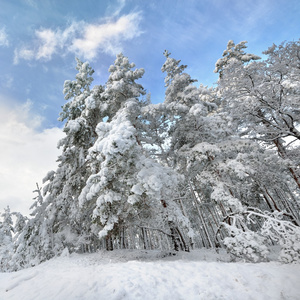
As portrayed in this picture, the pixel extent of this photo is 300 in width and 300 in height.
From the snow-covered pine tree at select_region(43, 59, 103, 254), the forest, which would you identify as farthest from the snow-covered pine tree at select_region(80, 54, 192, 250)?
the snow-covered pine tree at select_region(43, 59, 103, 254)

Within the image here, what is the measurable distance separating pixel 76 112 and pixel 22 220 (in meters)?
9.92

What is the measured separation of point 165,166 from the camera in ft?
35.3

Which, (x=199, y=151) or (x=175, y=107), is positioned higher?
(x=175, y=107)

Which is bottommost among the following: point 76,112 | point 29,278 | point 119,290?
point 119,290

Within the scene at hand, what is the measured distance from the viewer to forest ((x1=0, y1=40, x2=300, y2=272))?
7.44 meters

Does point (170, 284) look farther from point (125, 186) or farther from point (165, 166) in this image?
point (165, 166)

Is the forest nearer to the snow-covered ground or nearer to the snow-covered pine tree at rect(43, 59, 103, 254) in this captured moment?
the snow-covered pine tree at rect(43, 59, 103, 254)

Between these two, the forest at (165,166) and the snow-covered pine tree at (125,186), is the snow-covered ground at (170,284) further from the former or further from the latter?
the snow-covered pine tree at (125,186)

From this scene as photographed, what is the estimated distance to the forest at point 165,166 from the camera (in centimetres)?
744

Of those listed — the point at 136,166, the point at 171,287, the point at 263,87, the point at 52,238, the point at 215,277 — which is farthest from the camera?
the point at 52,238

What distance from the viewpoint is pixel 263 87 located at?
28.4ft

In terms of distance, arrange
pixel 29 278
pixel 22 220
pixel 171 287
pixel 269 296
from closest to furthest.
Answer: pixel 269 296 < pixel 171 287 < pixel 29 278 < pixel 22 220

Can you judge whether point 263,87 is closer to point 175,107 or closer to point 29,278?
point 175,107

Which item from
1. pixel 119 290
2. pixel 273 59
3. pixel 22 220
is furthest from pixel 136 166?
pixel 22 220
